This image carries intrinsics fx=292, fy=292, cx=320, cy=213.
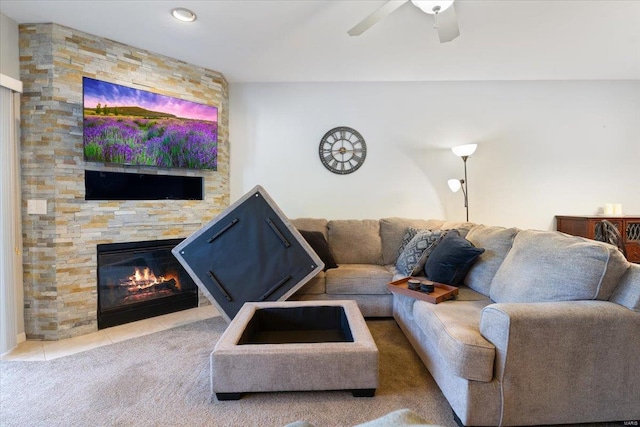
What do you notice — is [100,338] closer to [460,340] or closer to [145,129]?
[145,129]

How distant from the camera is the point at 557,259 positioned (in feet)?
5.31

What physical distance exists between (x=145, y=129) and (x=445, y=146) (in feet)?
11.2

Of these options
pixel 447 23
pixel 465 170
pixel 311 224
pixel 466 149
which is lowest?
pixel 311 224

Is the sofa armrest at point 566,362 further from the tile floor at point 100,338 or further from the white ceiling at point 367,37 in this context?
the tile floor at point 100,338

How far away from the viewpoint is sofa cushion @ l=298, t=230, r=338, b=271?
2.93 m

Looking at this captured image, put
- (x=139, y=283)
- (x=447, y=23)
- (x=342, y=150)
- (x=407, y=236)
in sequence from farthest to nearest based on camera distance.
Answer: (x=342, y=150) → (x=407, y=236) → (x=139, y=283) → (x=447, y=23)

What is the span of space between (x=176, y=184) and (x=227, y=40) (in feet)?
5.02

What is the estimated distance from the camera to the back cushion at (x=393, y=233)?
10.6ft

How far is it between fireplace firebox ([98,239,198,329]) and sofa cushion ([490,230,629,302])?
2979mm

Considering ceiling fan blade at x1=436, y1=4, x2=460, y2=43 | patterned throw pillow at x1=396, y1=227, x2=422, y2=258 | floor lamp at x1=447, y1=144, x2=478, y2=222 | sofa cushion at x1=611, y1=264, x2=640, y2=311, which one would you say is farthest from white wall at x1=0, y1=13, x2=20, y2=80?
sofa cushion at x1=611, y1=264, x2=640, y2=311

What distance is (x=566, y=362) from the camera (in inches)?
52.6

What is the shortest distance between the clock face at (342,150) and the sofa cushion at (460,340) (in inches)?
90.2

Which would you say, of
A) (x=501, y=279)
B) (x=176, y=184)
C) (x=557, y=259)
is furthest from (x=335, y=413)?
(x=176, y=184)

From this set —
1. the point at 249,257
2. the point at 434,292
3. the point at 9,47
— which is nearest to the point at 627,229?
the point at 434,292
